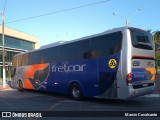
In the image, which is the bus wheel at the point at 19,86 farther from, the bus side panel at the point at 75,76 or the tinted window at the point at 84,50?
the bus side panel at the point at 75,76

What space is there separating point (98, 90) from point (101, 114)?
3.20 meters

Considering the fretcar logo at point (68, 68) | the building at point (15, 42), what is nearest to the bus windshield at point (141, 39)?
the fretcar logo at point (68, 68)

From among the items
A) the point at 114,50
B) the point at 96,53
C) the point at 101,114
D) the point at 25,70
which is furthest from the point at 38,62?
the point at 101,114

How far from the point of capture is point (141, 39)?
12.9 metres

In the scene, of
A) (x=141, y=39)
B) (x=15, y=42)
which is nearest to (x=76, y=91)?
(x=141, y=39)

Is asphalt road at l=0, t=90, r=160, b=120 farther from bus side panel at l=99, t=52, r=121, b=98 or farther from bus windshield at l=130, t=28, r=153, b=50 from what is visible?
bus windshield at l=130, t=28, r=153, b=50

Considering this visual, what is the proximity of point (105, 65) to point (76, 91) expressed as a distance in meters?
3.03

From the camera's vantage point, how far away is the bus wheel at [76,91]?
14720 mm

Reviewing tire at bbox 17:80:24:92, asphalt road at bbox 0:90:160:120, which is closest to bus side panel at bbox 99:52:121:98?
asphalt road at bbox 0:90:160:120

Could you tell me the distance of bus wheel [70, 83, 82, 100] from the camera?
14720 millimetres

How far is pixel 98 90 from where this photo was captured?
528 inches

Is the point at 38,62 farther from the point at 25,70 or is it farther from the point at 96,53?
the point at 96,53

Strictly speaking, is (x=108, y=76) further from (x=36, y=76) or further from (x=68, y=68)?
(x=36, y=76)

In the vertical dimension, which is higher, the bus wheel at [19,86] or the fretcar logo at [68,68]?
the fretcar logo at [68,68]
